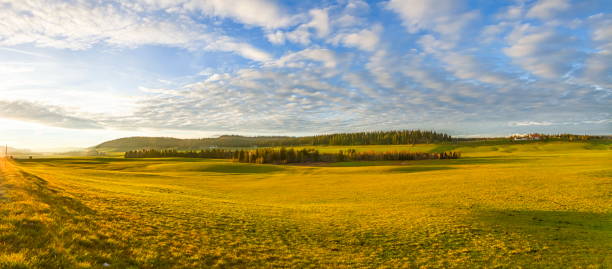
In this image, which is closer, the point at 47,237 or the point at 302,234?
the point at 47,237

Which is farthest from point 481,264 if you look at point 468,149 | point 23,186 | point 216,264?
point 468,149

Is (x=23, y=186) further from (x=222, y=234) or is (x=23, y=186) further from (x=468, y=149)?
(x=468, y=149)

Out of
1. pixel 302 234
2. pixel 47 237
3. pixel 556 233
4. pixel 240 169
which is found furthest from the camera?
pixel 240 169

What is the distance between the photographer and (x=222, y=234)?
43.4 feet

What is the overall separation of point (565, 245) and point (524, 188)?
60.9ft

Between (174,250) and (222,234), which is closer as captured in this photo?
(174,250)

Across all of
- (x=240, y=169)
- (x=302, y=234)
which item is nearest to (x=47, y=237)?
(x=302, y=234)

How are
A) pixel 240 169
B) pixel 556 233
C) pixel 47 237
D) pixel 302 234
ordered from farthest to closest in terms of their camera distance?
1. pixel 240 169
2. pixel 556 233
3. pixel 302 234
4. pixel 47 237

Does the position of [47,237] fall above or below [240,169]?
above

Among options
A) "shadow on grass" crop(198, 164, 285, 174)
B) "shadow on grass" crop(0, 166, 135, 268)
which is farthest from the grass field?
"shadow on grass" crop(198, 164, 285, 174)

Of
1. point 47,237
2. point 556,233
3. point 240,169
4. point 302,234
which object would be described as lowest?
point 240,169

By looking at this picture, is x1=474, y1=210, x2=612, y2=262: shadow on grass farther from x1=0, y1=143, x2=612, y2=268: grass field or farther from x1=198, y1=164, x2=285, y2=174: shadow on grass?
x1=198, y1=164, x2=285, y2=174: shadow on grass

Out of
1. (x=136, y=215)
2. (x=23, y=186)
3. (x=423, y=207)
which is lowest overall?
(x=423, y=207)

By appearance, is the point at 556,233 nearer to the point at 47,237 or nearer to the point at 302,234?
the point at 302,234
